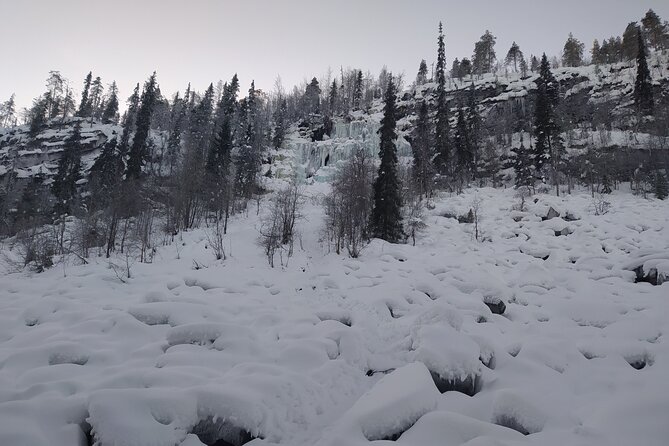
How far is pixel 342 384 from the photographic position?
15.5ft

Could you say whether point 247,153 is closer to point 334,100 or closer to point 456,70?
point 334,100

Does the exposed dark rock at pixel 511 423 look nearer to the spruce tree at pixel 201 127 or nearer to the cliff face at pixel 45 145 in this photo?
the spruce tree at pixel 201 127

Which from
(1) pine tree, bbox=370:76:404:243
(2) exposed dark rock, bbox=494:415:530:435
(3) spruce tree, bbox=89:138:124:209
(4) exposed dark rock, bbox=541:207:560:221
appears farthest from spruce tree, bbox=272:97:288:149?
(2) exposed dark rock, bbox=494:415:530:435

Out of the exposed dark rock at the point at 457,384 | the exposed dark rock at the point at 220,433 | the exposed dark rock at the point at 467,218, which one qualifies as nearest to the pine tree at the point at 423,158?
the exposed dark rock at the point at 467,218

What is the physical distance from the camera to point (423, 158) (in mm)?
34844

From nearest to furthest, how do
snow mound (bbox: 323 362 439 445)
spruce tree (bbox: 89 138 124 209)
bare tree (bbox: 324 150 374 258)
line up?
snow mound (bbox: 323 362 439 445)
bare tree (bbox: 324 150 374 258)
spruce tree (bbox: 89 138 124 209)

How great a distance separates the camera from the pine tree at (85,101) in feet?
227

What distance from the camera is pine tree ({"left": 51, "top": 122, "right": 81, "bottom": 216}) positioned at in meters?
40.1

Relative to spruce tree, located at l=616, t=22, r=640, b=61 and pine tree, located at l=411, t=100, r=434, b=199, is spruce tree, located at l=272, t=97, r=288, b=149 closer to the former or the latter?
pine tree, located at l=411, t=100, r=434, b=199

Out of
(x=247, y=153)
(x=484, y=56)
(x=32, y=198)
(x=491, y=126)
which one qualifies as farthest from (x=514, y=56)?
(x=32, y=198)

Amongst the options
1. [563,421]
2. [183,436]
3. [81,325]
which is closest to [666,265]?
[563,421]

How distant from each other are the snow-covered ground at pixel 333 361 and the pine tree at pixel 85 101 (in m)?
80.1

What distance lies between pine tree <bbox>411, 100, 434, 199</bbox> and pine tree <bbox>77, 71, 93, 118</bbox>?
70605mm

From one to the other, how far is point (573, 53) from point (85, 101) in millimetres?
105888
